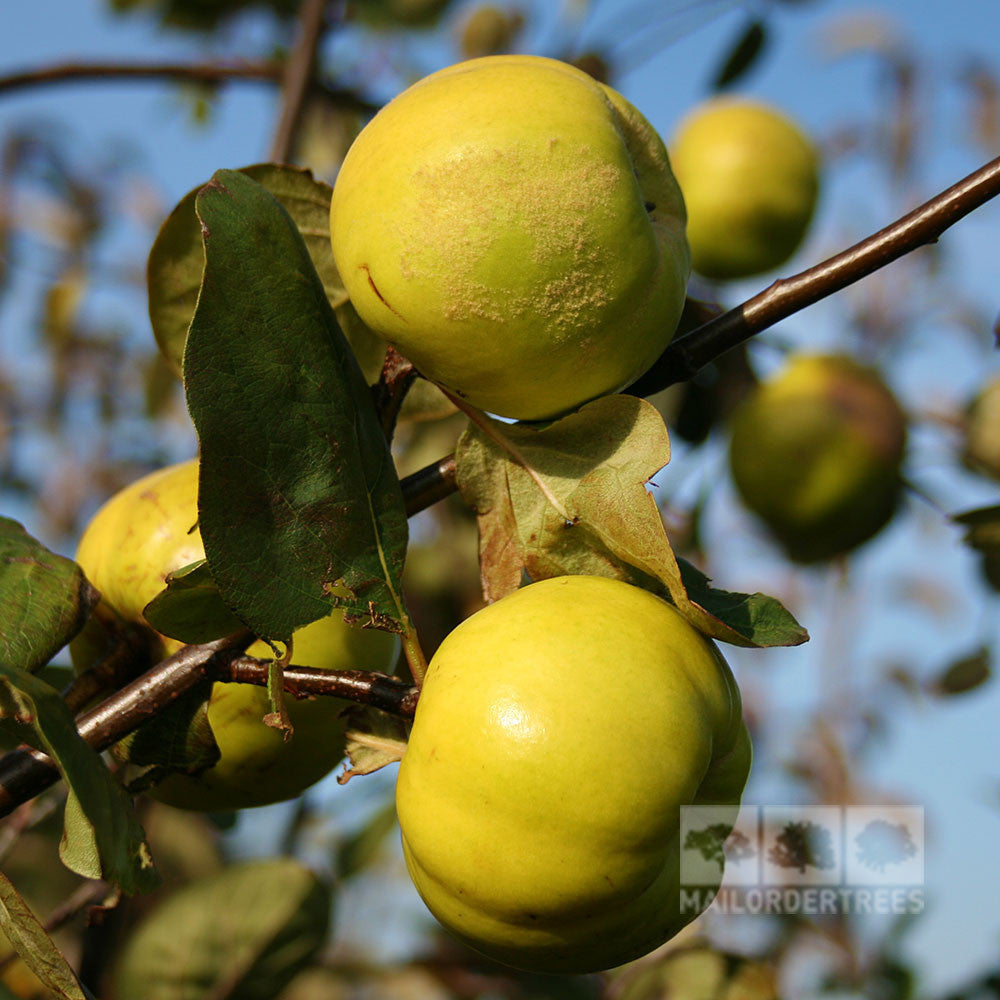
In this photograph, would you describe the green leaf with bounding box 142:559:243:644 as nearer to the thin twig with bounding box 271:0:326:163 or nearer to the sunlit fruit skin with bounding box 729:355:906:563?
the thin twig with bounding box 271:0:326:163

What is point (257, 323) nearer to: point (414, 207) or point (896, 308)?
point (414, 207)

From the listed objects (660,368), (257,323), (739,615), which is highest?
(257,323)

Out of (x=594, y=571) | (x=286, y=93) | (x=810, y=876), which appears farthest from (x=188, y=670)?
(x=286, y=93)

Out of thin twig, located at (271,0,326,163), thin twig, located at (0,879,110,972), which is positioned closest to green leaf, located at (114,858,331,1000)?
thin twig, located at (0,879,110,972)

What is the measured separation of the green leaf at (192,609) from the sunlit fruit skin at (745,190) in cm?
144

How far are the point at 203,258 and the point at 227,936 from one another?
970 mm

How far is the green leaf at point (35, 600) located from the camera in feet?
2.58

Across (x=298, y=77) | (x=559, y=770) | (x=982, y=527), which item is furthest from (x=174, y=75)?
(x=559, y=770)

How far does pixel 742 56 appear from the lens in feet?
6.57

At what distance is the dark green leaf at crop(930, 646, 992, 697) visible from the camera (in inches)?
59.9

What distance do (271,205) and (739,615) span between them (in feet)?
1.54

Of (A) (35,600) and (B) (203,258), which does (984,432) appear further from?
(A) (35,600)

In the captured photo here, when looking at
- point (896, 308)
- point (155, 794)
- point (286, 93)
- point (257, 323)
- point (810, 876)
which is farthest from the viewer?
point (896, 308)

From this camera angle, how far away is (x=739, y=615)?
827mm
